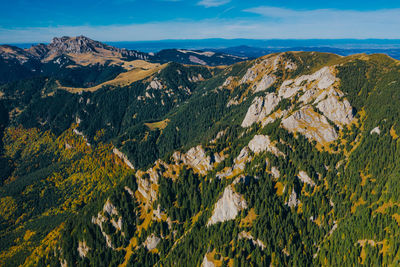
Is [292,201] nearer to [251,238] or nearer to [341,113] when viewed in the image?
[251,238]

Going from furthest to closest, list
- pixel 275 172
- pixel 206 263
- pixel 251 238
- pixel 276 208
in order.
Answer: pixel 275 172 → pixel 276 208 → pixel 251 238 → pixel 206 263

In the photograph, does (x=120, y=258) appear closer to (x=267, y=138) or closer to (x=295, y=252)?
(x=295, y=252)

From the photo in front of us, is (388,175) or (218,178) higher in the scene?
(388,175)

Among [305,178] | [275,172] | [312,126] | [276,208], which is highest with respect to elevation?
[312,126]

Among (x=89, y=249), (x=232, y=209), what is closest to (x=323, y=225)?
(x=232, y=209)

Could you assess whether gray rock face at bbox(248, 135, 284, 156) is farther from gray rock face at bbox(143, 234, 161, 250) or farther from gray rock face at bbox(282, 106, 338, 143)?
gray rock face at bbox(143, 234, 161, 250)

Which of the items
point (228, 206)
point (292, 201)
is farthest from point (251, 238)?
point (292, 201)
